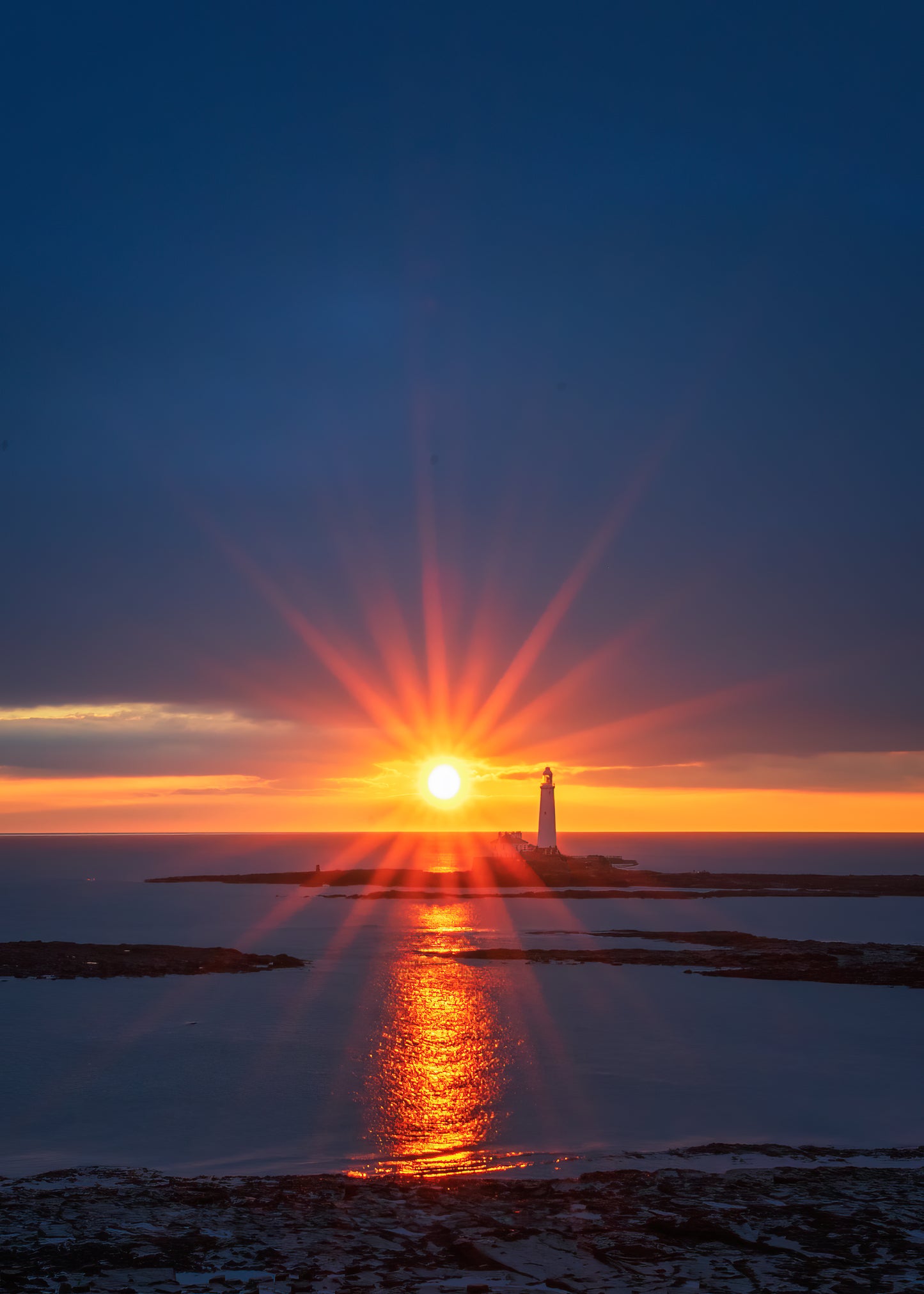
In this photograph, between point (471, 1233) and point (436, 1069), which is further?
point (436, 1069)

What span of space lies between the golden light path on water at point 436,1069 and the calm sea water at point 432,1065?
68mm

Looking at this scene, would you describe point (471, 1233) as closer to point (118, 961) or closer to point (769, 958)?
point (118, 961)

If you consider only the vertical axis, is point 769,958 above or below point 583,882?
above

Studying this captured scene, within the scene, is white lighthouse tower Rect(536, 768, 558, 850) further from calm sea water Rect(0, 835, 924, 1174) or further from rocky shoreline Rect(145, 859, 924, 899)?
calm sea water Rect(0, 835, 924, 1174)

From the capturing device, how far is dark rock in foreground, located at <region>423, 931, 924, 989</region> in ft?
105

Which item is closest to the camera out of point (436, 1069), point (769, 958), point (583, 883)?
point (436, 1069)

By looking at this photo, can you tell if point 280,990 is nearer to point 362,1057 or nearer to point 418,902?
point 362,1057

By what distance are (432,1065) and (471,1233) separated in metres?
9.85

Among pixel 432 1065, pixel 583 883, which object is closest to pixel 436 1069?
pixel 432 1065

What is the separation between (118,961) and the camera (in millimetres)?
33469

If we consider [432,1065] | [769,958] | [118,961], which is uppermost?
A: [118,961]

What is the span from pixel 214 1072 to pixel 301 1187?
714 centimetres

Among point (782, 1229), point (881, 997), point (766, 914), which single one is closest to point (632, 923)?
point (766, 914)

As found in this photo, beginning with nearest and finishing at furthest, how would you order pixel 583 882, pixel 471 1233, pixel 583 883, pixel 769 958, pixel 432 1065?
pixel 471 1233
pixel 432 1065
pixel 769 958
pixel 583 883
pixel 583 882
